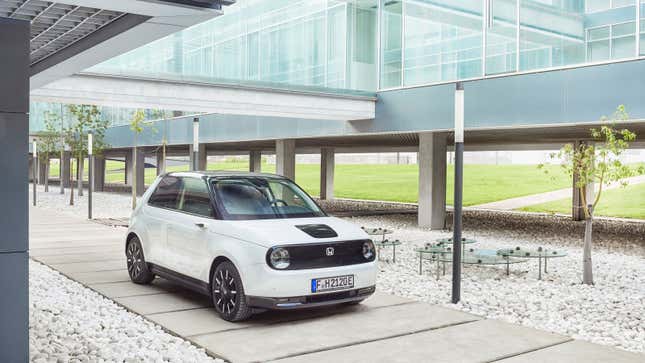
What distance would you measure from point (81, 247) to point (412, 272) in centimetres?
703

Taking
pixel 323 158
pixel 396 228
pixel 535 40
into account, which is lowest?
pixel 396 228

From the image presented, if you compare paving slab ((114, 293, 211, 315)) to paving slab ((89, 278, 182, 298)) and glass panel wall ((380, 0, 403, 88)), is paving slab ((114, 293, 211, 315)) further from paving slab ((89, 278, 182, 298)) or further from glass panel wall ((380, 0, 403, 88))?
glass panel wall ((380, 0, 403, 88))

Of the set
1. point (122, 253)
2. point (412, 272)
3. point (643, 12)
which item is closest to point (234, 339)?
point (412, 272)

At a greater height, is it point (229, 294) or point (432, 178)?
point (432, 178)

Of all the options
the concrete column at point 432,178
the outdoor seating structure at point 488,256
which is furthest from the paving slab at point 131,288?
the concrete column at point 432,178

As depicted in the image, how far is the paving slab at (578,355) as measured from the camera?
19.0 feet

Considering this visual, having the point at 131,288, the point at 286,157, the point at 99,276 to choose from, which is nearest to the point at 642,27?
the point at 131,288

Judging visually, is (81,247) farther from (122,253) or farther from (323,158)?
(323,158)

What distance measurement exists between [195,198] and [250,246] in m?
1.58

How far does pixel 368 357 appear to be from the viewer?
5840mm

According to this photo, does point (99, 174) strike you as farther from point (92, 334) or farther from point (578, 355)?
point (578, 355)

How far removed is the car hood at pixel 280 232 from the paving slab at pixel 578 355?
236cm

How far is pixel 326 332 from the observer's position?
6.66m

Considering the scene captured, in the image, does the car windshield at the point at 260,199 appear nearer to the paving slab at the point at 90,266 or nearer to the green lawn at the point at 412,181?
the paving slab at the point at 90,266
